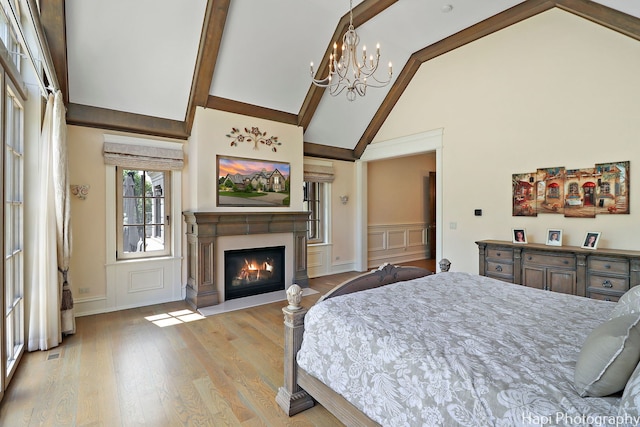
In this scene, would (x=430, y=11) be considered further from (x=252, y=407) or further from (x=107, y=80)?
(x=252, y=407)

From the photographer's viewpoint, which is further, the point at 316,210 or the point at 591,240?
the point at 316,210

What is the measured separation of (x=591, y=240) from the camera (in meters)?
3.54

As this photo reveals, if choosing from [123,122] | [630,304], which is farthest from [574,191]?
[123,122]

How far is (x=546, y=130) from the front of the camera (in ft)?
13.2

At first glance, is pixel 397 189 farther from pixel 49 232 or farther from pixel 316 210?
pixel 49 232

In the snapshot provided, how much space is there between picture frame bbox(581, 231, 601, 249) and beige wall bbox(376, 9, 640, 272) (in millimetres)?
157

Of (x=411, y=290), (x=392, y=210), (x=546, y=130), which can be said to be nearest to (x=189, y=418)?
(x=411, y=290)

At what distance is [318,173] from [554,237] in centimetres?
382

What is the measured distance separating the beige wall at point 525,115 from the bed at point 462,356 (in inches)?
93.8

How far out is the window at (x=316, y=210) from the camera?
636 centimetres

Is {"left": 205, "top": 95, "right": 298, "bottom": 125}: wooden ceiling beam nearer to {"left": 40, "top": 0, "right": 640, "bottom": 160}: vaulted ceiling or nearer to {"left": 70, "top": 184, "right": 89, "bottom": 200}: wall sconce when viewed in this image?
{"left": 40, "top": 0, "right": 640, "bottom": 160}: vaulted ceiling

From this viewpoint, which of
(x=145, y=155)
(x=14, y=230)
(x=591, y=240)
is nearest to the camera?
(x=14, y=230)

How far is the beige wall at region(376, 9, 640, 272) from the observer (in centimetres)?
352

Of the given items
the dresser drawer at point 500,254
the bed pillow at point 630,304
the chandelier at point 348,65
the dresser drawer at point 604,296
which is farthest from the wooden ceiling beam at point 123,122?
the dresser drawer at point 604,296
